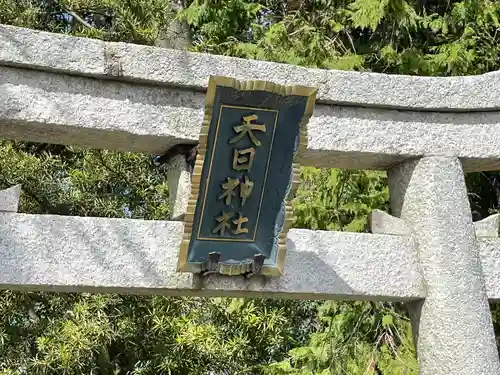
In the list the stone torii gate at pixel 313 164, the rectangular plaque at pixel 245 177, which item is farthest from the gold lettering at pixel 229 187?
the stone torii gate at pixel 313 164

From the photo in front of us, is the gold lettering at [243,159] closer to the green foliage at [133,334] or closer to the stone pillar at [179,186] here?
the stone pillar at [179,186]

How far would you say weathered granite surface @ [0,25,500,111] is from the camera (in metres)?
2.64

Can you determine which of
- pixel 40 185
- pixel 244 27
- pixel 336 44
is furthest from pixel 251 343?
pixel 244 27

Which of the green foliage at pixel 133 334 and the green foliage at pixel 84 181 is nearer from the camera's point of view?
the green foliage at pixel 133 334

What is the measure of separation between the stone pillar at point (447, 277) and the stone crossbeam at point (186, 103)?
5.2 inches

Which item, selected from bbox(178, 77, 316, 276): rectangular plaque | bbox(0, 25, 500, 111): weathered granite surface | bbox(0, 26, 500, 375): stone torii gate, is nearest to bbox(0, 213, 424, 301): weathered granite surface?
bbox(0, 26, 500, 375): stone torii gate

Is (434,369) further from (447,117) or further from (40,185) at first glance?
(40,185)

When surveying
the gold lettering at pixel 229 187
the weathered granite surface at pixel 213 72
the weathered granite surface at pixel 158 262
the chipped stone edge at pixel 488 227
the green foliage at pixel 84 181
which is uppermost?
the green foliage at pixel 84 181

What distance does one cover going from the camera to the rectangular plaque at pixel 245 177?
99.3 inches

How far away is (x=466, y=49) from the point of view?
4.94 m

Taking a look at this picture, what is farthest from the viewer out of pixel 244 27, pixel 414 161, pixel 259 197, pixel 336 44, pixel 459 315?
pixel 244 27

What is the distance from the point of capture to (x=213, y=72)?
2887 millimetres

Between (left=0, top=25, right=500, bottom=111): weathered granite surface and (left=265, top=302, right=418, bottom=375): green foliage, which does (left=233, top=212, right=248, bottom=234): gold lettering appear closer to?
(left=0, top=25, right=500, bottom=111): weathered granite surface

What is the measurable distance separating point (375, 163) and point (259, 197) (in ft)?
2.49
